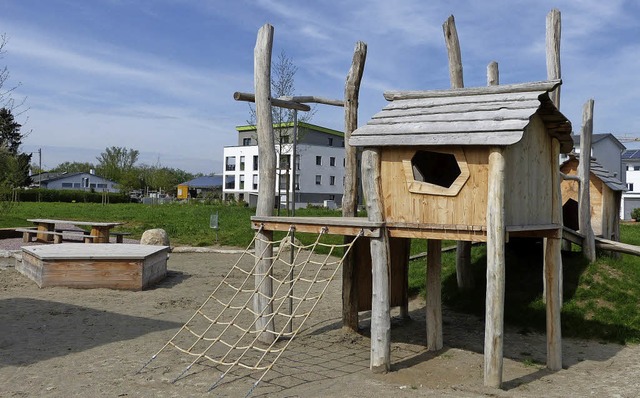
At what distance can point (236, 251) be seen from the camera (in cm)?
1914

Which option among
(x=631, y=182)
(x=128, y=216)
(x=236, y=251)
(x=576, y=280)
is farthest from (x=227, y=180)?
(x=576, y=280)

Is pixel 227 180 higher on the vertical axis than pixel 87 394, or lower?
higher

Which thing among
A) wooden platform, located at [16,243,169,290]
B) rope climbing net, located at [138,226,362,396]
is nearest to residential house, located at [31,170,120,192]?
wooden platform, located at [16,243,169,290]

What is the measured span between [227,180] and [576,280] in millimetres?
55407

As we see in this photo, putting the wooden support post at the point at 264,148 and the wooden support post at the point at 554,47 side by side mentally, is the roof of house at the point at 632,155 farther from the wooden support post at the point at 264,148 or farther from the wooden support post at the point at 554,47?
the wooden support post at the point at 264,148

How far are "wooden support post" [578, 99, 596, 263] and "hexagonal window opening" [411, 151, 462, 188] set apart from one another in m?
3.45

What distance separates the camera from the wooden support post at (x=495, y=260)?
A: 6.64 m

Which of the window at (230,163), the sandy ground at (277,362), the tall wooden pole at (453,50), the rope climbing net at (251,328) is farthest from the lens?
the window at (230,163)

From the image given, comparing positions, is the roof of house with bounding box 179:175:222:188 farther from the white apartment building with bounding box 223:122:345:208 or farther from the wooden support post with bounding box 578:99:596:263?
the wooden support post with bounding box 578:99:596:263

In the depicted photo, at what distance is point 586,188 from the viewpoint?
1185 centimetres

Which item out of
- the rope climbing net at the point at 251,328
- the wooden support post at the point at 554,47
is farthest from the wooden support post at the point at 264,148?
the wooden support post at the point at 554,47

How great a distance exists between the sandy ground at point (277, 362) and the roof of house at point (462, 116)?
9.29 feet

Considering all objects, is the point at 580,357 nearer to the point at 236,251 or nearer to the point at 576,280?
the point at 576,280

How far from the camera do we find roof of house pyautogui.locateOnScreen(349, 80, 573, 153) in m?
6.75
